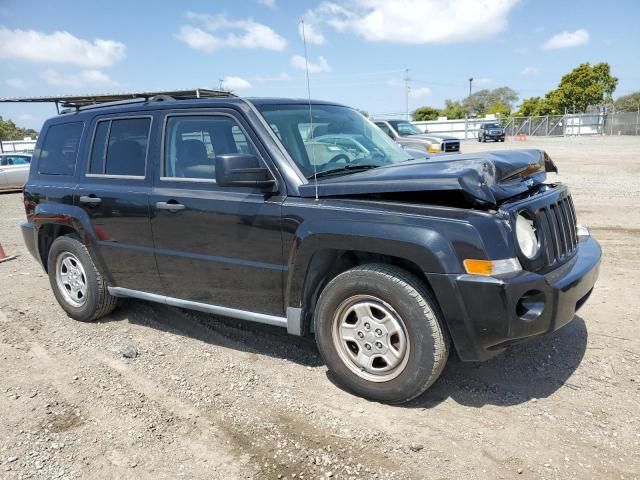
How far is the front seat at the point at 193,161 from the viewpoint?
3951mm

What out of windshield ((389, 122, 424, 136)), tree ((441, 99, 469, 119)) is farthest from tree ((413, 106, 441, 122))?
windshield ((389, 122, 424, 136))

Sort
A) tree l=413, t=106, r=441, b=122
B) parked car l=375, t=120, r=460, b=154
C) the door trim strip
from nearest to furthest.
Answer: the door trim strip, parked car l=375, t=120, r=460, b=154, tree l=413, t=106, r=441, b=122

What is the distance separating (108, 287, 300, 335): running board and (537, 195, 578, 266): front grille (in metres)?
1.61

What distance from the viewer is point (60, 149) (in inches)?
199

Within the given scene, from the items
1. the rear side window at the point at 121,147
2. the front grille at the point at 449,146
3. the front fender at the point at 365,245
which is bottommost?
the front grille at the point at 449,146

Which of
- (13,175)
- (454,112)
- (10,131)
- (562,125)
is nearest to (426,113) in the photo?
(454,112)

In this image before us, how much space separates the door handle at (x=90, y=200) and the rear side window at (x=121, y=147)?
225mm

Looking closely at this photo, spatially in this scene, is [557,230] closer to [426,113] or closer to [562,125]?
[562,125]

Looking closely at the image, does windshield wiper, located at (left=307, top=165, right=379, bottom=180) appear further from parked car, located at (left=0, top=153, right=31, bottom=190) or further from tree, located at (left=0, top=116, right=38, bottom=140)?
tree, located at (left=0, top=116, right=38, bottom=140)

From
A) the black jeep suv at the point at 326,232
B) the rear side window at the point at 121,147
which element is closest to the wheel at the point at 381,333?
the black jeep suv at the point at 326,232

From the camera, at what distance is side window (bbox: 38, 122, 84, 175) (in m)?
4.89

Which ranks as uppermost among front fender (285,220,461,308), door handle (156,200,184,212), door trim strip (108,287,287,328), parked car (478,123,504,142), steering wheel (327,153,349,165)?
Answer: steering wheel (327,153,349,165)

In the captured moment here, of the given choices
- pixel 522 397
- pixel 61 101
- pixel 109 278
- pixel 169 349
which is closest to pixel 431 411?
pixel 522 397

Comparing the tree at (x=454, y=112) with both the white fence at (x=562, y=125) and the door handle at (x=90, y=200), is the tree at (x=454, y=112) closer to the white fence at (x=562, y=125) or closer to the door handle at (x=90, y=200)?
the white fence at (x=562, y=125)
